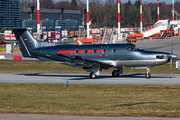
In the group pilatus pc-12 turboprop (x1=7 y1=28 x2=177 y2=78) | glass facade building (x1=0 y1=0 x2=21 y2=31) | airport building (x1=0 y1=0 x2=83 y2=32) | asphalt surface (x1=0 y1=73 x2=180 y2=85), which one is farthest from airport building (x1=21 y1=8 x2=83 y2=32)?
asphalt surface (x1=0 y1=73 x2=180 y2=85)

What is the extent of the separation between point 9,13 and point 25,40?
72.3 m

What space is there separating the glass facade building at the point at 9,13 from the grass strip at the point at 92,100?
76.7 m

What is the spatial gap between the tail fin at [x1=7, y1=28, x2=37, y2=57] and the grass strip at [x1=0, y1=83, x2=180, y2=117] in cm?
697

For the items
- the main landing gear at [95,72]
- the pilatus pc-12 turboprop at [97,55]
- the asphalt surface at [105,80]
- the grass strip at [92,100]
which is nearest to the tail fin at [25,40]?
the pilatus pc-12 turboprop at [97,55]

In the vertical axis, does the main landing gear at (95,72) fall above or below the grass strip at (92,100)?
above

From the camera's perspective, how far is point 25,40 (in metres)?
29.9

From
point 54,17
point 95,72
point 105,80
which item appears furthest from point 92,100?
point 54,17

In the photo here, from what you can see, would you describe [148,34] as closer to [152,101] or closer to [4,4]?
[4,4]

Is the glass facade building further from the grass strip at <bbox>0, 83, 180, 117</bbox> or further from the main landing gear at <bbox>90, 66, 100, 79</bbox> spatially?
the grass strip at <bbox>0, 83, 180, 117</bbox>

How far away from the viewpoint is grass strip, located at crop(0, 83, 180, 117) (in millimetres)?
13398

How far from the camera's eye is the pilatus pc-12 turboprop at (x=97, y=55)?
84.6ft

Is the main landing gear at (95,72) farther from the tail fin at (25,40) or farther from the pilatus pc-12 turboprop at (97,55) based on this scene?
the tail fin at (25,40)

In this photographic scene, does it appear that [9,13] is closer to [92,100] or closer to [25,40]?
[25,40]

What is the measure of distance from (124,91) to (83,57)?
8808 mm
